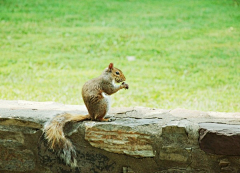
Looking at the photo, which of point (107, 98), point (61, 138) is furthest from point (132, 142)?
point (61, 138)

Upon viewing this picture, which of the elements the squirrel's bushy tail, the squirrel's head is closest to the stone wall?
the squirrel's bushy tail

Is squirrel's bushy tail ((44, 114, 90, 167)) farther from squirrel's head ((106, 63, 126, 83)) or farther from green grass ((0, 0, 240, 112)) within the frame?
green grass ((0, 0, 240, 112))

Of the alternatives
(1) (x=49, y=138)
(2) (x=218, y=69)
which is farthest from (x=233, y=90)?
(1) (x=49, y=138)

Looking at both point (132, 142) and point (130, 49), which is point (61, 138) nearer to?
point (132, 142)

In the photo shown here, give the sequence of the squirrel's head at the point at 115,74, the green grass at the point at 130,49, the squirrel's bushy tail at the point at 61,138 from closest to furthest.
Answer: the squirrel's bushy tail at the point at 61,138
the squirrel's head at the point at 115,74
the green grass at the point at 130,49

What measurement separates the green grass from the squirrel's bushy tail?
1930 millimetres

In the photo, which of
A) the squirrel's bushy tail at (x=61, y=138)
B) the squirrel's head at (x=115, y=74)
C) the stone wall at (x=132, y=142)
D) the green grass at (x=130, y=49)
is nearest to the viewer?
the stone wall at (x=132, y=142)

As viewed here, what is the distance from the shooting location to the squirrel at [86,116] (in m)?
3.22

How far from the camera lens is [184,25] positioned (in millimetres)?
9641

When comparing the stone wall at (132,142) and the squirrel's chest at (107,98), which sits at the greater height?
the squirrel's chest at (107,98)

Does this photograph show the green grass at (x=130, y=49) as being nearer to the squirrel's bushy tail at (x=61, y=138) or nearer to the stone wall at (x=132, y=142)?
the stone wall at (x=132, y=142)

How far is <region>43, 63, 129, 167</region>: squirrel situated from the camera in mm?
3219

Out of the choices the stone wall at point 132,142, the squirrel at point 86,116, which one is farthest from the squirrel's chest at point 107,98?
the stone wall at point 132,142

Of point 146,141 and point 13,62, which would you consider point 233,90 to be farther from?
point 13,62
